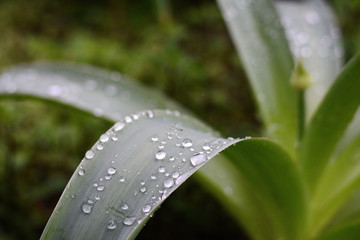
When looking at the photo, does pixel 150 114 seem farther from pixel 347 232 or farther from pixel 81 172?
pixel 347 232

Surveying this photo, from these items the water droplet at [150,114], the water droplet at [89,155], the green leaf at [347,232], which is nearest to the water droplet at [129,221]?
the water droplet at [89,155]

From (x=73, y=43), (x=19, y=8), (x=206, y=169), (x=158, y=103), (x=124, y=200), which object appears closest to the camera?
(x=124, y=200)

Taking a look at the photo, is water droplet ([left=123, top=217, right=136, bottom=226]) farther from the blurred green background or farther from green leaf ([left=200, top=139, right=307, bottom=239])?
the blurred green background

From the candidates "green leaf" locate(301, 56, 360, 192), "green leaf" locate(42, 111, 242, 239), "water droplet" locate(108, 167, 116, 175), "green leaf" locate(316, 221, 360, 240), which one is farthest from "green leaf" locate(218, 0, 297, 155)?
"water droplet" locate(108, 167, 116, 175)

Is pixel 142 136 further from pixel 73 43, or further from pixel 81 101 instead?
pixel 73 43

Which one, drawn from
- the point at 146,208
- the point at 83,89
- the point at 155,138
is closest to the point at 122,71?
the point at 83,89

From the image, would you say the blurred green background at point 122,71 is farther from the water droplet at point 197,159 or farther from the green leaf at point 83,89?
the water droplet at point 197,159

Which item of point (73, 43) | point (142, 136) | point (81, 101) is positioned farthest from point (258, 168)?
point (73, 43)
